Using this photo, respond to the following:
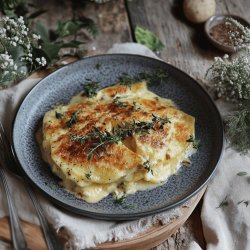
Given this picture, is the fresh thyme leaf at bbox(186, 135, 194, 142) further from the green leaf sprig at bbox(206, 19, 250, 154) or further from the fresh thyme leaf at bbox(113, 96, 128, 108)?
the fresh thyme leaf at bbox(113, 96, 128, 108)

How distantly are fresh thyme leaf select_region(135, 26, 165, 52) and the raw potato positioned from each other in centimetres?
43

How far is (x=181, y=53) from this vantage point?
437 cm

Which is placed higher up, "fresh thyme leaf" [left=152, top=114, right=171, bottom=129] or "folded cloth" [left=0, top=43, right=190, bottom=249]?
"fresh thyme leaf" [left=152, top=114, right=171, bottom=129]

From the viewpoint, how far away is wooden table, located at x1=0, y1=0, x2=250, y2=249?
431 cm

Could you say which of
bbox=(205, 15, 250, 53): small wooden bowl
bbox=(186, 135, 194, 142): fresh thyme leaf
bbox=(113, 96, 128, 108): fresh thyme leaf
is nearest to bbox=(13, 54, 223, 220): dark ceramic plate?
bbox=(186, 135, 194, 142): fresh thyme leaf

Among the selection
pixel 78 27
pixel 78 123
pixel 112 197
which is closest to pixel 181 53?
pixel 78 27

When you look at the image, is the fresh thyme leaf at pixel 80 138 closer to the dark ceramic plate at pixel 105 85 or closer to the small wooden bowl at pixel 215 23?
the dark ceramic plate at pixel 105 85

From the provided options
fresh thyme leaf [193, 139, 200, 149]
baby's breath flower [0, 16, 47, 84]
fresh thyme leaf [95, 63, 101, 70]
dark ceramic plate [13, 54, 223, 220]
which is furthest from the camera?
fresh thyme leaf [95, 63, 101, 70]

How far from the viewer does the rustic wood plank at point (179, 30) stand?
14.0ft

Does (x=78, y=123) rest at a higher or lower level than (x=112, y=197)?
higher

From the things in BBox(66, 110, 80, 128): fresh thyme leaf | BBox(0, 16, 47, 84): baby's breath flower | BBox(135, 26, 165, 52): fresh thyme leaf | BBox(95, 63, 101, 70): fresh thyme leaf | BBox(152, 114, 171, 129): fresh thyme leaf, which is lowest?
BBox(135, 26, 165, 52): fresh thyme leaf

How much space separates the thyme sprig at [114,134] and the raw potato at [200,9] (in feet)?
5.71

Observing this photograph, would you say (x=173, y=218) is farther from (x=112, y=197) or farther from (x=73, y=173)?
(x=73, y=173)

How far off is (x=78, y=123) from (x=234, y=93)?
1271mm
